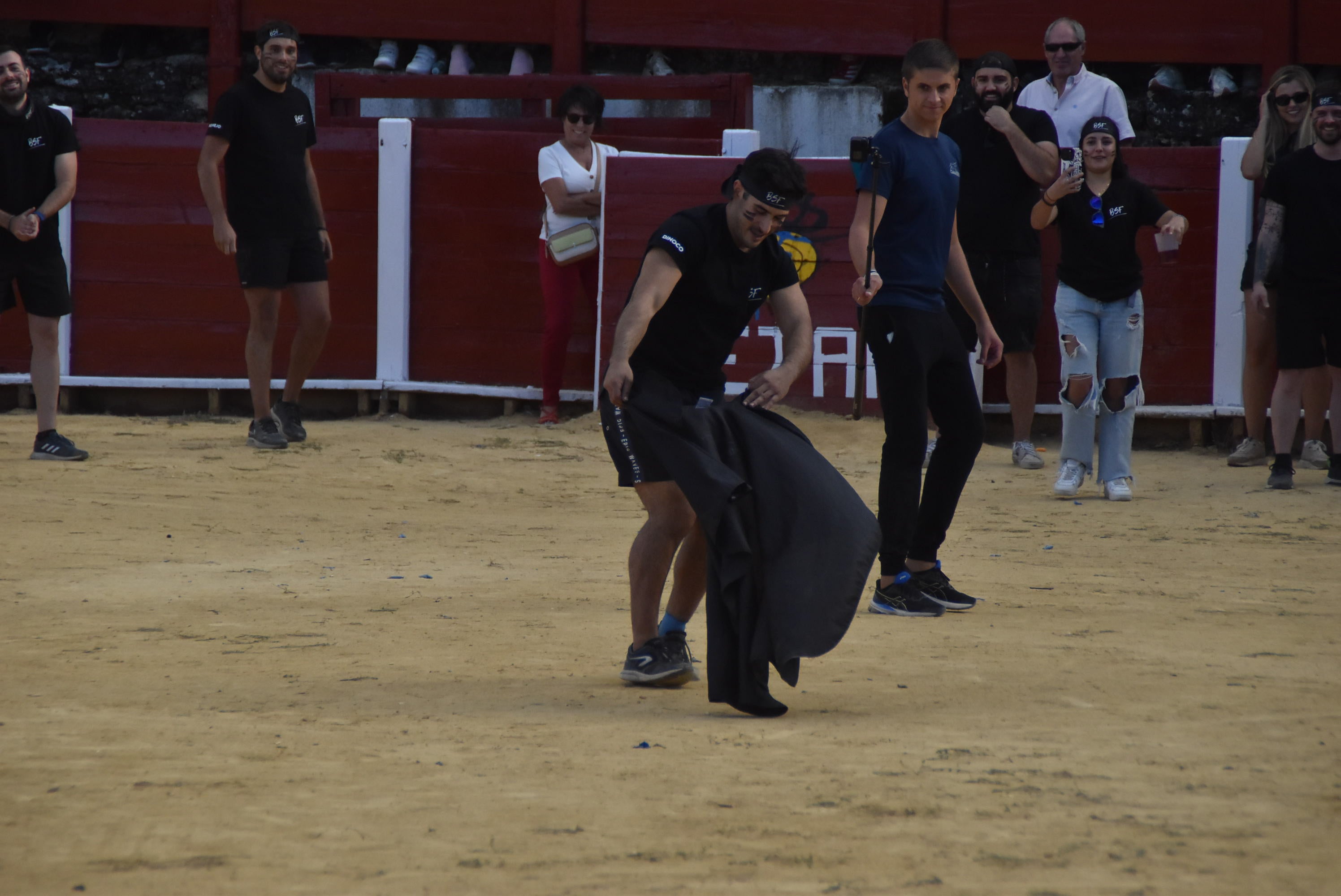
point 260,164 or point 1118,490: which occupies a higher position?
point 260,164

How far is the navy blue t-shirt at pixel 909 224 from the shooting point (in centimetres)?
447

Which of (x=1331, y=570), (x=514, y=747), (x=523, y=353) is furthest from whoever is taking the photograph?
(x=523, y=353)

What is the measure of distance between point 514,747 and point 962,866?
99 cm

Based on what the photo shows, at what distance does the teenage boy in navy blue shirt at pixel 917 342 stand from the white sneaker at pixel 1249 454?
3573mm

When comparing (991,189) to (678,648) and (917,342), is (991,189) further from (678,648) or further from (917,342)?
(678,648)

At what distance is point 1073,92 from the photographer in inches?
307

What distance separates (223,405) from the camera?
369 inches

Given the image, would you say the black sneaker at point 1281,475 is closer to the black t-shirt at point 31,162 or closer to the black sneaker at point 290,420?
the black sneaker at point 290,420

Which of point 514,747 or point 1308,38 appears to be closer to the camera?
point 514,747

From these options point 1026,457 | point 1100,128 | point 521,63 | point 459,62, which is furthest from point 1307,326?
point 459,62

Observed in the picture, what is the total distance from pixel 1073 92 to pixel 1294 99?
43.1 inches

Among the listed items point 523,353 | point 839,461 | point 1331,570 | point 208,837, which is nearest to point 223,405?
point 523,353

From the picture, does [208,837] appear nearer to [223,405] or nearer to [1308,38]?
[223,405]

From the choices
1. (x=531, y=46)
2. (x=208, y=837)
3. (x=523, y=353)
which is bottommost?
(x=208, y=837)
